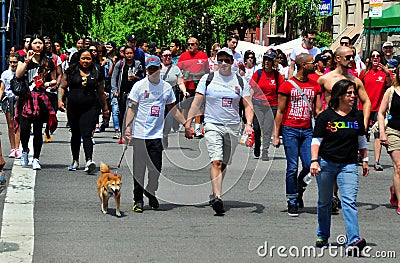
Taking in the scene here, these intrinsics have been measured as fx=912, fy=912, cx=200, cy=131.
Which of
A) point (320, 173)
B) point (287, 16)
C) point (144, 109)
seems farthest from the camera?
point (287, 16)

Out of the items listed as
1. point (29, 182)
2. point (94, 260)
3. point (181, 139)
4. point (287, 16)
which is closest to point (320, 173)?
point (94, 260)

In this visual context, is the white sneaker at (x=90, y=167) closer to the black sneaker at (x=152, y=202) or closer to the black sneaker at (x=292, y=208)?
the black sneaker at (x=152, y=202)

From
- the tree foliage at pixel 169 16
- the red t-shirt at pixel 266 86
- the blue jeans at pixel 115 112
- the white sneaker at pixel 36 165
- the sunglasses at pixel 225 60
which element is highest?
the tree foliage at pixel 169 16

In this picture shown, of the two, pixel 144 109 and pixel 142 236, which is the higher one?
pixel 144 109

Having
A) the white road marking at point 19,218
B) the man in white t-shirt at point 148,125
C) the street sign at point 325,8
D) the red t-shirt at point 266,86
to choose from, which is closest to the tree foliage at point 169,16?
the street sign at point 325,8

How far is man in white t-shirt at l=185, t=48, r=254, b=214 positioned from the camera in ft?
34.6

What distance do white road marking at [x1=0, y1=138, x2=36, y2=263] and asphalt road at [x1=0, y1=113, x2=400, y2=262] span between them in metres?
0.01

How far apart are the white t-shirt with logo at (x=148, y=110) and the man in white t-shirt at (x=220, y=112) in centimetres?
38

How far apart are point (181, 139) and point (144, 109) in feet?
24.3

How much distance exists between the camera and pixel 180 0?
41.4 m

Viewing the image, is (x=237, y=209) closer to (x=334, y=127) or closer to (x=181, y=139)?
(x=334, y=127)

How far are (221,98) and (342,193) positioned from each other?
8.38 feet

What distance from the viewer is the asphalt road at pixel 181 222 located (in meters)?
8.41

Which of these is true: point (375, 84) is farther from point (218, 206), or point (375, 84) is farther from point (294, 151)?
point (218, 206)
